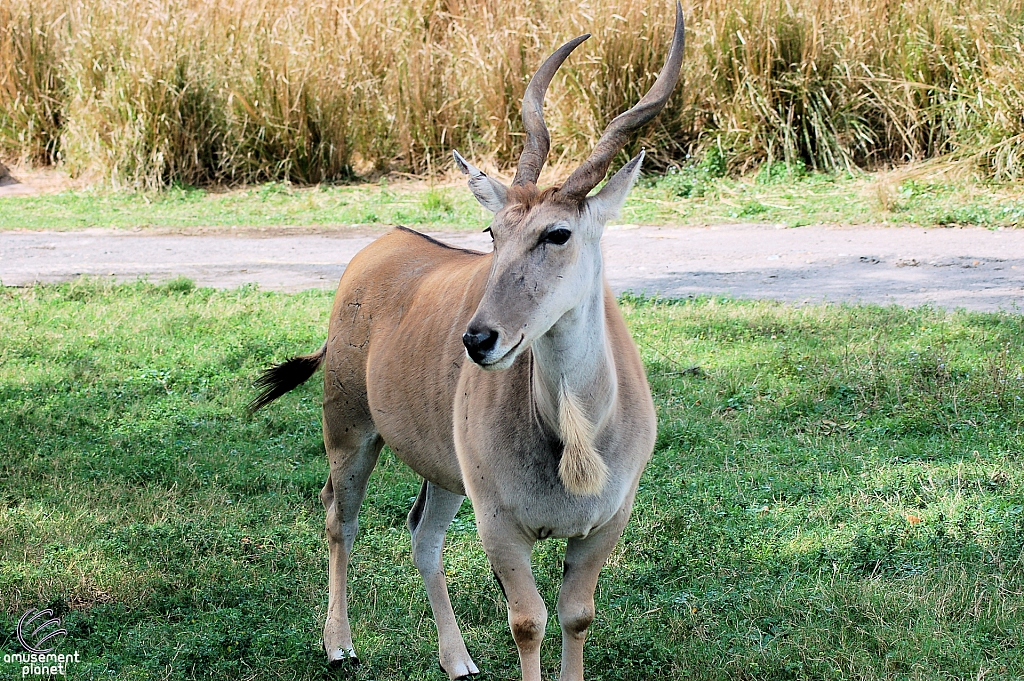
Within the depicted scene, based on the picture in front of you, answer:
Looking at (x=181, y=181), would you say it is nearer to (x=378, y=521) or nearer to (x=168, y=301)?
(x=168, y=301)

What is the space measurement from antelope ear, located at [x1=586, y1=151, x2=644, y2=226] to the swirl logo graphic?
8.39 feet

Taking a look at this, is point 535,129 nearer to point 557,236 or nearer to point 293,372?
point 557,236

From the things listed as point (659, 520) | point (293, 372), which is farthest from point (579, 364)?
point (293, 372)

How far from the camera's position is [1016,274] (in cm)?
835

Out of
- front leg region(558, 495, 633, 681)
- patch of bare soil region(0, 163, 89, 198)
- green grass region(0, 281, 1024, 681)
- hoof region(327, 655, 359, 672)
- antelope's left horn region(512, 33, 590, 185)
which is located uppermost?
antelope's left horn region(512, 33, 590, 185)

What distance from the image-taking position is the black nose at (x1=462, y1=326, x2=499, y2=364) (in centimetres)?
279

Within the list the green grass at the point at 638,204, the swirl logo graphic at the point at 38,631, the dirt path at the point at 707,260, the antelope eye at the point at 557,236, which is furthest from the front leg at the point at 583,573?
the green grass at the point at 638,204

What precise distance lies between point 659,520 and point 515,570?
147cm

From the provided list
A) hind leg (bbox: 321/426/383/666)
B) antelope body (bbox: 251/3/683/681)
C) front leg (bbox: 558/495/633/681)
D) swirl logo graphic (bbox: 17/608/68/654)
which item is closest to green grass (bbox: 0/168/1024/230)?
hind leg (bbox: 321/426/383/666)

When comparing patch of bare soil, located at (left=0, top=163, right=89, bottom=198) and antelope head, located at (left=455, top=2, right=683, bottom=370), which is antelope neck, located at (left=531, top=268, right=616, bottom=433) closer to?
antelope head, located at (left=455, top=2, right=683, bottom=370)

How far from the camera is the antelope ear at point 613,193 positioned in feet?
10.1

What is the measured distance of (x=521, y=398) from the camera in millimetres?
3340

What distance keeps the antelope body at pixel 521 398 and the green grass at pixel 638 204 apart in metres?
7.35

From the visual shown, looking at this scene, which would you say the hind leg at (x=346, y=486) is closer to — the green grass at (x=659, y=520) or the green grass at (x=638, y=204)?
the green grass at (x=659, y=520)
